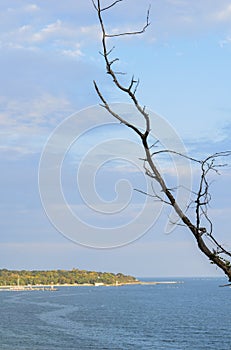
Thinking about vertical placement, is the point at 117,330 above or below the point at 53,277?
below

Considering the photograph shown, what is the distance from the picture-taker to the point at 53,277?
17925cm

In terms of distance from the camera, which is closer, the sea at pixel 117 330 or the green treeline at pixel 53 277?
the sea at pixel 117 330

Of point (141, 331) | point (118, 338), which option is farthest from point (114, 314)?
point (118, 338)

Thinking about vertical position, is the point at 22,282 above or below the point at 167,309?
above

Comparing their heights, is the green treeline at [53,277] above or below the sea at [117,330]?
above

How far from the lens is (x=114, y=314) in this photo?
7406 centimetres

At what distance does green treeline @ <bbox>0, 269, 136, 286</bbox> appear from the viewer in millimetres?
170100

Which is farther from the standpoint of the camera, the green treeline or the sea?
the green treeline

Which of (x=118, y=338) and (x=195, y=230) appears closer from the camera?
(x=195, y=230)

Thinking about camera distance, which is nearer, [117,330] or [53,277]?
[117,330]

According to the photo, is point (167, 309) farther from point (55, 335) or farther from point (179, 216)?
point (179, 216)

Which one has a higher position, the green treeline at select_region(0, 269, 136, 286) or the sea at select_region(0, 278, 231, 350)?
the green treeline at select_region(0, 269, 136, 286)

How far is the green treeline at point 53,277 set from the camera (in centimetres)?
17010

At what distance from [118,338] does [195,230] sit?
49.6 m
